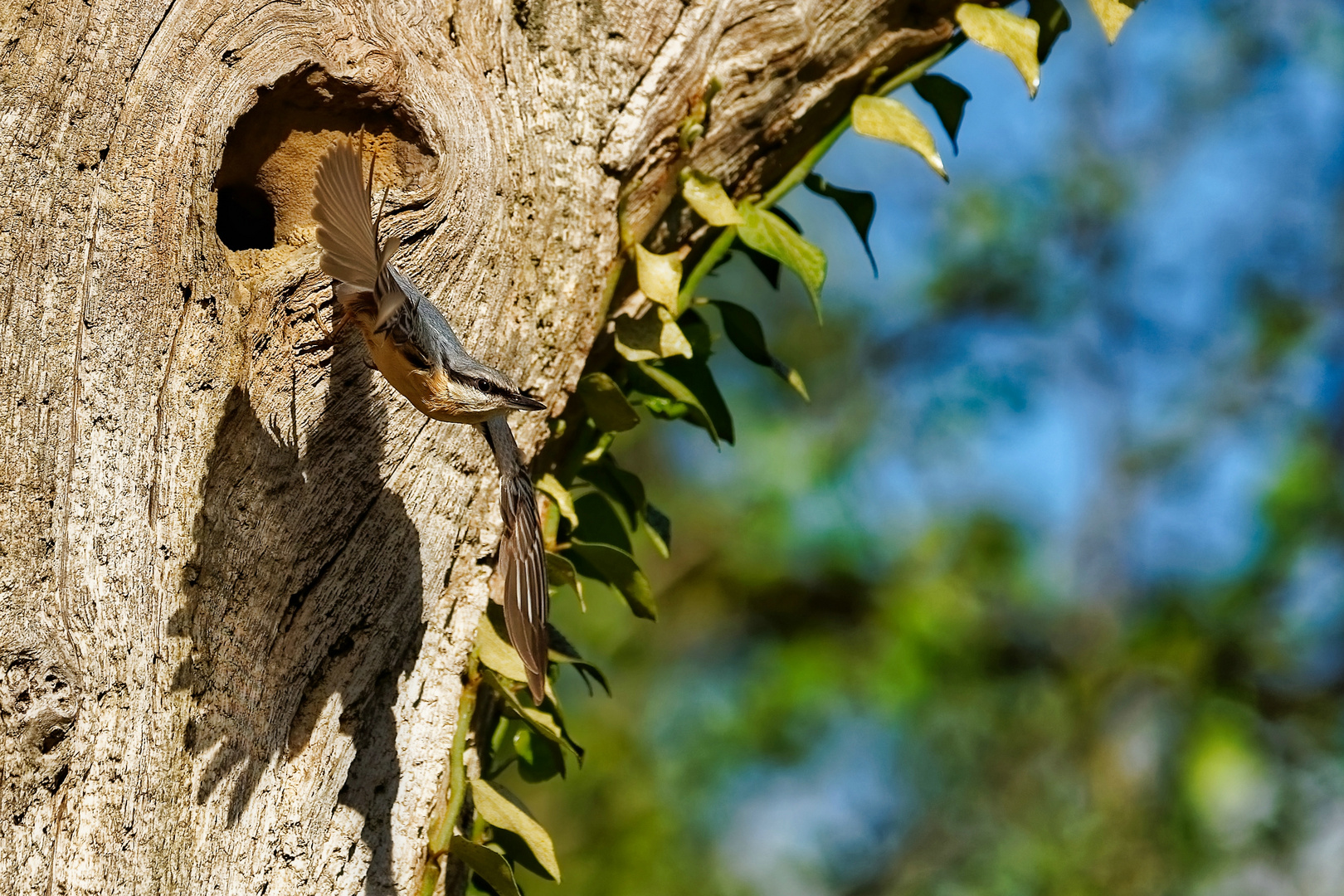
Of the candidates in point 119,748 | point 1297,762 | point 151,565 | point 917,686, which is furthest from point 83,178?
point 1297,762

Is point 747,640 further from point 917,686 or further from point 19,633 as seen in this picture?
point 19,633

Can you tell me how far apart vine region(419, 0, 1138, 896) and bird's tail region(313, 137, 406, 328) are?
0.45m

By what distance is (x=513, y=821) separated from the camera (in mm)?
1509

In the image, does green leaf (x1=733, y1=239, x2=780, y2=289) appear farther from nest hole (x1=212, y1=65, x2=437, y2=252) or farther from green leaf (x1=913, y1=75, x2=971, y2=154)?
nest hole (x1=212, y1=65, x2=437, y2=252)

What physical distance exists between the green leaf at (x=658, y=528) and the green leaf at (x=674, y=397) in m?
0.18

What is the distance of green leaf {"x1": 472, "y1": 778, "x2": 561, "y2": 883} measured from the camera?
150cm

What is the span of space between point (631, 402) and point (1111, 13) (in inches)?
34.4

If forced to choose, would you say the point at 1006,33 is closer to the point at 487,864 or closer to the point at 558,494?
the point at 558,494

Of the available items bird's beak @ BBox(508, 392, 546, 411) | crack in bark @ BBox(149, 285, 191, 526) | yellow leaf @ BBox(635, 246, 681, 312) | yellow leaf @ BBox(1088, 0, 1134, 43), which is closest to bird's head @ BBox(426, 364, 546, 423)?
bird's beak @ BBox(508, 392, 546, 411)

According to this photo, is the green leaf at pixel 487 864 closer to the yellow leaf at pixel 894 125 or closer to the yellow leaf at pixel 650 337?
the yellow leaf at pixel 650 337

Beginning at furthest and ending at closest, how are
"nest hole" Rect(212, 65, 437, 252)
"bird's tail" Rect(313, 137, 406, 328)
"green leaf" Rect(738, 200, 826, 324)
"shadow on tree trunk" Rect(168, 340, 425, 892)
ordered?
"green leaf" Rect(738, 200, 826, 324) < "nest hole" Rect(212, 65, 437, 252) < "shadow on tree trunk" Rect(168, 340, 425, 892) < "bird's tail" Rect(313, 137, 406, 328)

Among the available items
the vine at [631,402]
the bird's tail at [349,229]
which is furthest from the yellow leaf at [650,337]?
the bird's tail at [349,229]

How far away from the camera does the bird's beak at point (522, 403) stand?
4.22ft

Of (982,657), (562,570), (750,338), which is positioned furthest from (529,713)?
(982,657)
